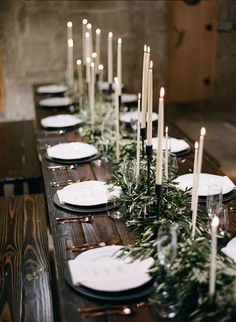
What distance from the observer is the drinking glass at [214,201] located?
78.0 inches

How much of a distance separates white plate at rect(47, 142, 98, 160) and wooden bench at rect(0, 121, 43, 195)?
59 centimetres

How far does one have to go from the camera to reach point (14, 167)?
3.71 meters

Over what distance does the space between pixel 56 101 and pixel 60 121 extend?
27.9 inches

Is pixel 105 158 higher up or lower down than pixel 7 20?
lower down

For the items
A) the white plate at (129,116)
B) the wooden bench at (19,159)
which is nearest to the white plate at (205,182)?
the white plate at (129,116)

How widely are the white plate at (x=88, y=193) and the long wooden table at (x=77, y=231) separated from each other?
0.06 metres

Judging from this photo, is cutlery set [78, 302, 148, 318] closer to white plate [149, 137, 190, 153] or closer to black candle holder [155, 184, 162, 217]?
black candle holder [155, 184, 162, 217]

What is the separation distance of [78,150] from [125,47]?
3348 mm

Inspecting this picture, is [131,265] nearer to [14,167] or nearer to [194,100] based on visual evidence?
[14,167]

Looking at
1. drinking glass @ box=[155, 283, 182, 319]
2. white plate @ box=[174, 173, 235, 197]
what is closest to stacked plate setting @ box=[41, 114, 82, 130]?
white plate @ box=[174, 173, 235, 197]

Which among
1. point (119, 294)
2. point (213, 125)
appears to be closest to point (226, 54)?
point (213, 125)

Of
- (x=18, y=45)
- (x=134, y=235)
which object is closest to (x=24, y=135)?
(x=18, y=45)

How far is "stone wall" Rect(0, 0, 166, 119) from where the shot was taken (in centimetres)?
576

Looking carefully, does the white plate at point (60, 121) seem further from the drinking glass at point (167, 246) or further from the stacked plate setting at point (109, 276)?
the drinking glass at point (167, 246)
